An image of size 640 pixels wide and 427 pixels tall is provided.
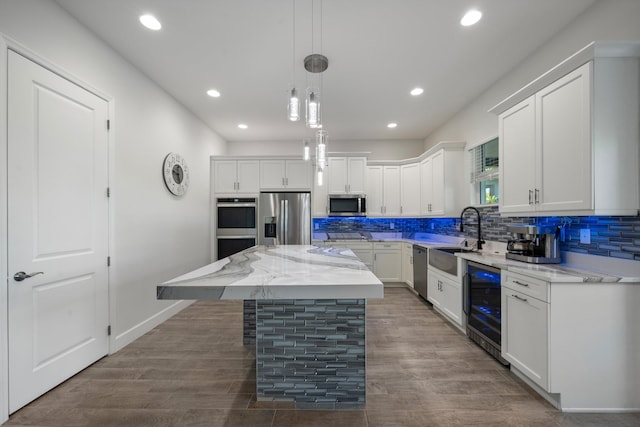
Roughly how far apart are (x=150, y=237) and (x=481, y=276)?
353 centimetres

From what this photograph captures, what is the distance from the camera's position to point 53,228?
6.47 feet

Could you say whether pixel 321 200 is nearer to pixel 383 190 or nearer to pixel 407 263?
pixel 383 190

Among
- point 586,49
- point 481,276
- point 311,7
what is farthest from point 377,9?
point 481,276

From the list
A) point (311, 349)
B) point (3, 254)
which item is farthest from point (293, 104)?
point (3, 254)

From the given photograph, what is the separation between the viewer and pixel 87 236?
2.25 m

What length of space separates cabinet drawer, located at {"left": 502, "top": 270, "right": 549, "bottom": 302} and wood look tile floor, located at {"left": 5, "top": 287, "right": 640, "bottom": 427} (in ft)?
2.39

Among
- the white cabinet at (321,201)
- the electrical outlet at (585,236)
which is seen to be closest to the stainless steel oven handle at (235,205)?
the white cabinet at (321,201)

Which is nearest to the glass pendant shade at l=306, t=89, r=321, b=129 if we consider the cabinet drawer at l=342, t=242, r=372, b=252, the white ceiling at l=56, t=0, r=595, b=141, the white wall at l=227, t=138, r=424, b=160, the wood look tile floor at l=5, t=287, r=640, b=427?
the white ceiling at l=56, t=0, r=595, b=141

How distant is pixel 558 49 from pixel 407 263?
10.9 ft

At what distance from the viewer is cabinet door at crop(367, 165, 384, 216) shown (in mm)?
5117

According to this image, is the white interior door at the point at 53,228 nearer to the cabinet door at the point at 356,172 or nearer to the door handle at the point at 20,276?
the door handle at the point at 20,276

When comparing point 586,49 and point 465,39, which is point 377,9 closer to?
point 465,39

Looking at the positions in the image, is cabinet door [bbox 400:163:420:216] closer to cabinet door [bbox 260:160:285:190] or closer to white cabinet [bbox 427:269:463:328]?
white cabinet [bbox 427:269:463:328]

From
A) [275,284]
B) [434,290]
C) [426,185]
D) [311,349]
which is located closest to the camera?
[275,284]
